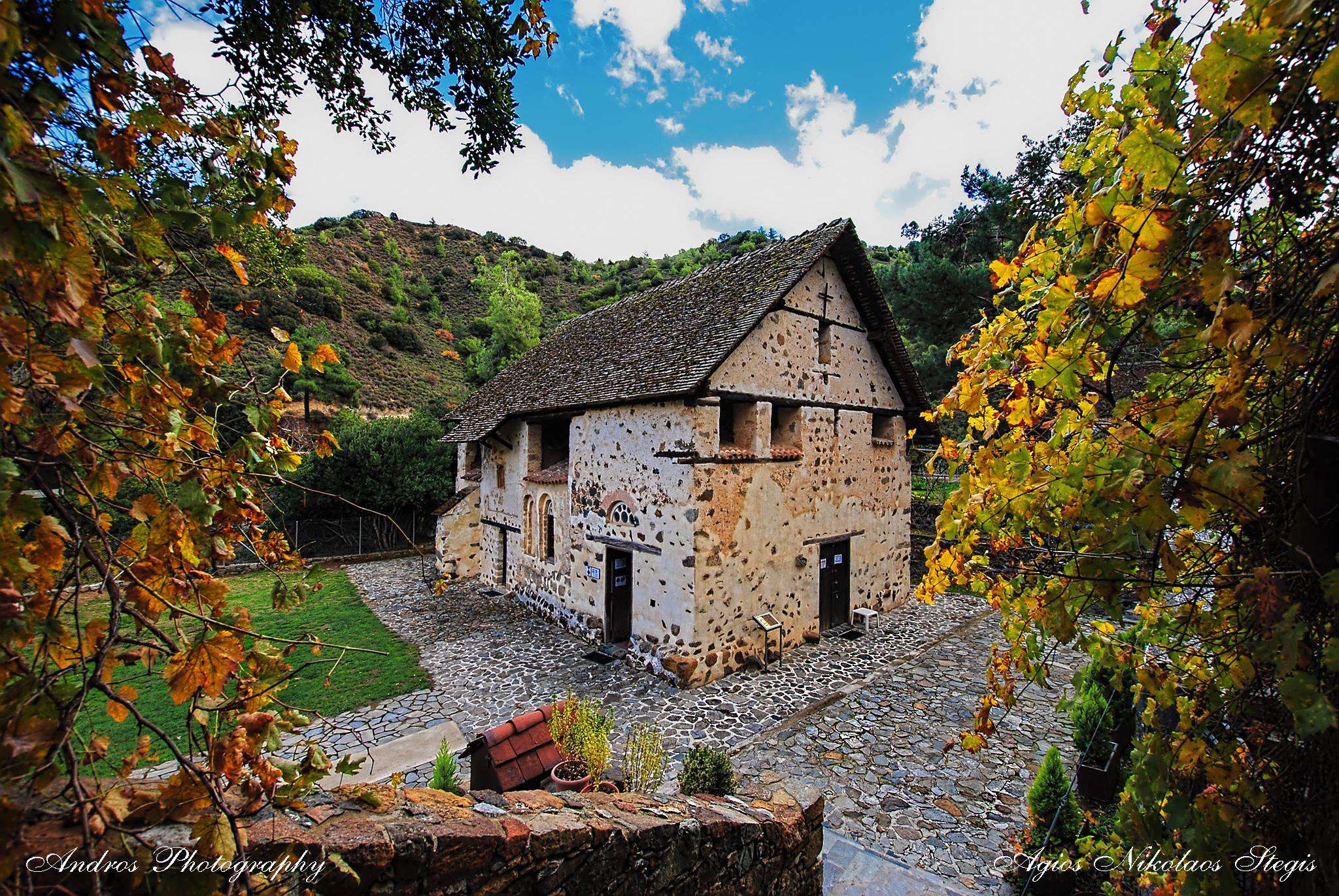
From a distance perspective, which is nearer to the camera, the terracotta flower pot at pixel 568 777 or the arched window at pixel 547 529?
the terracotta flower pot at pixel 568 777

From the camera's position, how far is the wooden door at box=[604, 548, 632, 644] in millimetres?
9992

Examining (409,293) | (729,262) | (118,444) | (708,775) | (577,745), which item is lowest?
(577,745)

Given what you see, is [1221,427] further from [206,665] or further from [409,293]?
[409,293]

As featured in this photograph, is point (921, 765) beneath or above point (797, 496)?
beneath

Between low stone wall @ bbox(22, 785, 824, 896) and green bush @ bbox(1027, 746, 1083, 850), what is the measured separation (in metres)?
2.02

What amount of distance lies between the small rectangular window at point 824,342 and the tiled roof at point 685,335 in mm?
1218

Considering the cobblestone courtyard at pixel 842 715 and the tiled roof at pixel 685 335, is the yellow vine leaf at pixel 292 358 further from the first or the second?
the tiled roof at pixel 685 335

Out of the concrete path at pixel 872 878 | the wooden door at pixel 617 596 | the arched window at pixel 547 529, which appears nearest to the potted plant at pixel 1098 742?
the concrete path at pixel 872 878

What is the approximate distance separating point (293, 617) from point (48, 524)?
12.9 m

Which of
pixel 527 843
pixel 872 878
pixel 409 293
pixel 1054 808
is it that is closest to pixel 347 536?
pixel 872 878

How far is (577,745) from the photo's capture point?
17.2 ft

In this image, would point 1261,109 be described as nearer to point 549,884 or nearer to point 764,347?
point 549,884

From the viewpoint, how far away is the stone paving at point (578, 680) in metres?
7.34

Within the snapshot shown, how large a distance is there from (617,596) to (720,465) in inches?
137
